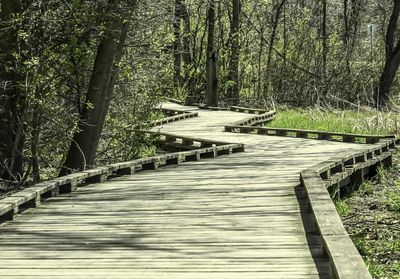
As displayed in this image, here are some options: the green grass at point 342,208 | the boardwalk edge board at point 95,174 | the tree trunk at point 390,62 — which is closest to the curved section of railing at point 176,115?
the boardwalk edge board at point 95,174

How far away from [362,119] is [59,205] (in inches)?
473

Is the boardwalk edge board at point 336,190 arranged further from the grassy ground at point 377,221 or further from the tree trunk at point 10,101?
the tree trunk at point 10,101

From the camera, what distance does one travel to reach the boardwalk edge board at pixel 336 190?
481cm

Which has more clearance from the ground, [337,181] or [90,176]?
[90,176]

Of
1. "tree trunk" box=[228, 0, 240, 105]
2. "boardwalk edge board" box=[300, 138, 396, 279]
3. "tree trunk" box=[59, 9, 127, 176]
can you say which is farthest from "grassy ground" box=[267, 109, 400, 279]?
"tree trunk" box=[228, 0, 240, 105]

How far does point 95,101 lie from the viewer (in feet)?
40.3

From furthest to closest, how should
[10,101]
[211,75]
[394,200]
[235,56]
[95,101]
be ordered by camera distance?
[235,56] < [211,75] < [95,101] < [10,101] < [394,200]

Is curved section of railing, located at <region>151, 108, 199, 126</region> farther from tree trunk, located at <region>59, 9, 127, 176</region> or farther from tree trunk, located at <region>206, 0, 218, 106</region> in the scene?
tree trunk, located at <region>59, 9, 127, 176</region>

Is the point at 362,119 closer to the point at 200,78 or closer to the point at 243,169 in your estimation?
the point at 243,169

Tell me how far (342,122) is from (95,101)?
811 centimetres

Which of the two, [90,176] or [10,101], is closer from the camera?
[90,176]

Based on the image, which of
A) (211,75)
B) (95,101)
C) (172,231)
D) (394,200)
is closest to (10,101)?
(95,101)

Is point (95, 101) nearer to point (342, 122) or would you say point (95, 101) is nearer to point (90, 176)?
point (90, 176)

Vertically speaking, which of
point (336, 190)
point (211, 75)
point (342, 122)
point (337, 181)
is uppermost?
point (211, 75)
